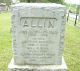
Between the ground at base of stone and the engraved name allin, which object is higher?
the engraved name allin

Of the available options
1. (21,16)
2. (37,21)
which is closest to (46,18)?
(37,21)

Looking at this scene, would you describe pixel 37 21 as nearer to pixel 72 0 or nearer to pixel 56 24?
pixel 56 24

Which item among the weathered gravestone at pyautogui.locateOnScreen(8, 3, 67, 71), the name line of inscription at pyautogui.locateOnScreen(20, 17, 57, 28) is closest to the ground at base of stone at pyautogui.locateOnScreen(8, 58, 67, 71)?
the weathered gravestone at pyautogui.locateOnScreen(8, 3, 67, 71)

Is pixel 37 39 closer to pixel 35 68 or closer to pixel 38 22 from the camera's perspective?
pixel 38 22

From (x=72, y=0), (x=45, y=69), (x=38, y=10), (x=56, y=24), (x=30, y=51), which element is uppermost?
(x=38, y=10)

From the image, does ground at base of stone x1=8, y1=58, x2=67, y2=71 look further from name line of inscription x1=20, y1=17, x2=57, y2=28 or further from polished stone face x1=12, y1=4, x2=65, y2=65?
name line of inscription x1=20, y1=17, x2=57, y2=28

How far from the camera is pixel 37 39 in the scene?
414 cm

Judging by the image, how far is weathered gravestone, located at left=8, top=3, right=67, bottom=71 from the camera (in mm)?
3932

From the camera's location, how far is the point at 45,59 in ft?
14.0

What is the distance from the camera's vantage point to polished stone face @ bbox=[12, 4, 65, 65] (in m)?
3.93

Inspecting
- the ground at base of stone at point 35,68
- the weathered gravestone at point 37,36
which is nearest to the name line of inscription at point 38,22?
the weathered gravestone at point 37,36

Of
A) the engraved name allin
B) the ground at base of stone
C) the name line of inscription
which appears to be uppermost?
the name line of inscription

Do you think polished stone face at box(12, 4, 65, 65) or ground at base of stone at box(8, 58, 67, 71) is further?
ground at base of stone at box(8, 58, 67, 71)

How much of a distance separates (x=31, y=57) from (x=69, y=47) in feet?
Answer: 12.7
